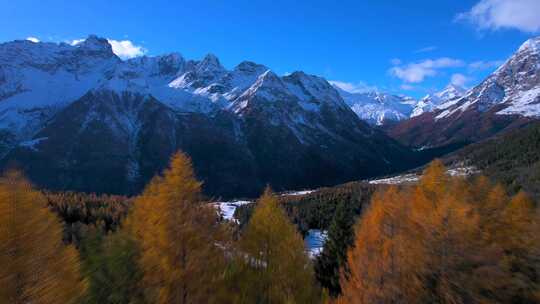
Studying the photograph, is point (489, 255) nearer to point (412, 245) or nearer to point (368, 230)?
point (412, 245)

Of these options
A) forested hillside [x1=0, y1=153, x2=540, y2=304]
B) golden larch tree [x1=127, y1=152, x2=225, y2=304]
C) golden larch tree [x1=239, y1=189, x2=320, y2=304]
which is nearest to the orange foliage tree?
forested hillside [x1=0, y1=153, x2=540, y2=304]

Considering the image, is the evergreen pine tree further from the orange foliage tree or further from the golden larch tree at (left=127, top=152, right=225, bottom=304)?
the golden larch tree at (left=127, top=152, right=225, bottom=304)

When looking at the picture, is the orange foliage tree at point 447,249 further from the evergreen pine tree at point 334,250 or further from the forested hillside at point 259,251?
the evergreen pine tree at point 334,250

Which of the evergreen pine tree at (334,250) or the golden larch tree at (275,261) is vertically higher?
the golden larch tree at (275,261)

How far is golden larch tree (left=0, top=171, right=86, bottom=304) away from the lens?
8836mm

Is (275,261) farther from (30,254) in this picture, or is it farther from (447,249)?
(30,254)

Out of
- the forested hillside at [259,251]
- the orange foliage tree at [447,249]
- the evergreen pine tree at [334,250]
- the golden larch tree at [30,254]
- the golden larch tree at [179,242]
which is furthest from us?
the evergreen pine tree at [334,250]

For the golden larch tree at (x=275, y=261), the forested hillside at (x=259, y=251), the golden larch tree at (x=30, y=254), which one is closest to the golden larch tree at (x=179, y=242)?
the forested hillside at (x=259, y=251)

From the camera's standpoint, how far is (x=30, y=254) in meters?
9.19

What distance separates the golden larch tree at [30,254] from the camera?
29.0 ft

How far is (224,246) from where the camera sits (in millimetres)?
15625

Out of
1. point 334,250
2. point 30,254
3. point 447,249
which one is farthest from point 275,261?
point 334,250

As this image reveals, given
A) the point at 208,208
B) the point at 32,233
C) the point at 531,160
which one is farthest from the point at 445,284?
the point at 531,160

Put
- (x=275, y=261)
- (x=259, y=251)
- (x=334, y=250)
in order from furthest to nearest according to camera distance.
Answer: (x=334, y=250), (x=259, y=251), (x=275, y=261)
